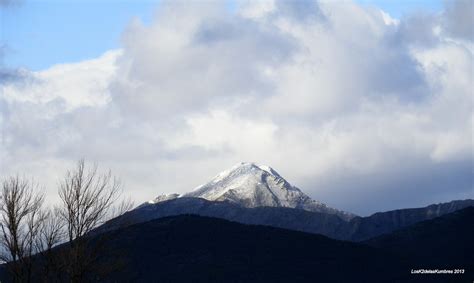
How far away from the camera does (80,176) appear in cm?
5775

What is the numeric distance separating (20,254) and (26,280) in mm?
2369

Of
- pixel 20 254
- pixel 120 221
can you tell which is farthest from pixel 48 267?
pixel 120 221

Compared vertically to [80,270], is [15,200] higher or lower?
higher

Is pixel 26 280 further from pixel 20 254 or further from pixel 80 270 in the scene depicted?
pixel 80 270

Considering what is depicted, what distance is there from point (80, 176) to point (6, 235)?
6402mm

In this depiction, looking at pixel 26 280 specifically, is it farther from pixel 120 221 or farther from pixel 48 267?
pixel 120 221

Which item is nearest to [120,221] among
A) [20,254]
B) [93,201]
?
[93,201]

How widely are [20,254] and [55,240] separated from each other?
2.98m

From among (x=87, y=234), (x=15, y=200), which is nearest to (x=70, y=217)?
(x=87, y=234)

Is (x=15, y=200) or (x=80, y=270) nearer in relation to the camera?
(x=80, y=270)

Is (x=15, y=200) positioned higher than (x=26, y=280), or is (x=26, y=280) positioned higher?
(x=15, y=200)

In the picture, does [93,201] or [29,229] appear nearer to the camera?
[93,201]

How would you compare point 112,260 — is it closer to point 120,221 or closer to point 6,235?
point 120,221

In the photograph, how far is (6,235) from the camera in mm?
57969
